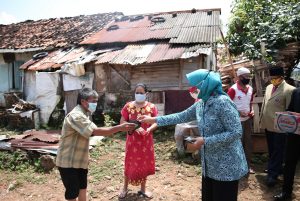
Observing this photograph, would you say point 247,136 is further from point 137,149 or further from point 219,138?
point 219,138

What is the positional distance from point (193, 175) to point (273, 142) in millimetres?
1659

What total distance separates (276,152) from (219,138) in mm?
2758

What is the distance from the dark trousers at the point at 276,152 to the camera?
468 centimetres

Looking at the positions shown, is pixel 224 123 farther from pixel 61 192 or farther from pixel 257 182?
pixel 61 192

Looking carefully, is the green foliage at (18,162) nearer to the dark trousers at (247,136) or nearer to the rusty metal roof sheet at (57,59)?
the dark trousers at (247,136)

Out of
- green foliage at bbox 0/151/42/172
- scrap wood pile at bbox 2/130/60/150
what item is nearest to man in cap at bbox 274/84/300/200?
green foliage at bbox 0/151/42/172

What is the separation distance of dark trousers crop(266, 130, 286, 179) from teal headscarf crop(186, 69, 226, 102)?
2653mm

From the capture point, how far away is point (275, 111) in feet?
15.7

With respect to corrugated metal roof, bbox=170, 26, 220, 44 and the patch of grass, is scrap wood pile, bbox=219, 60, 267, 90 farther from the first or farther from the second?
corrugated metal roof, bbox=170, 26, 220, 44

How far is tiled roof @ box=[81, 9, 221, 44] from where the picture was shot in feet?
32.9

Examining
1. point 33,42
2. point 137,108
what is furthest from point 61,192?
point 33,42

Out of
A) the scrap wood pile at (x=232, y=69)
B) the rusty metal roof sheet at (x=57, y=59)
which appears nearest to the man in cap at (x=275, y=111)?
the scrap wood pile at (x=232, y=69)

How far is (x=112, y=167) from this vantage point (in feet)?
20.8

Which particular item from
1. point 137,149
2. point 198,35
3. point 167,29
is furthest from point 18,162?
point 167,29
